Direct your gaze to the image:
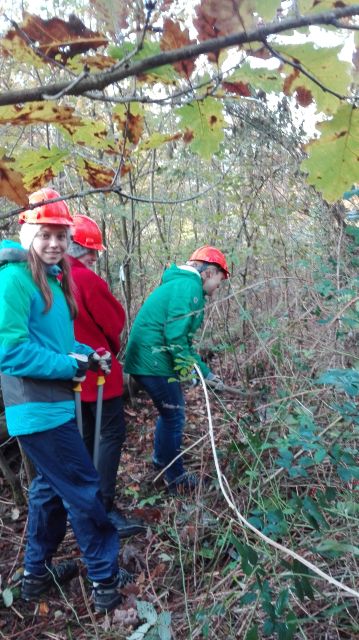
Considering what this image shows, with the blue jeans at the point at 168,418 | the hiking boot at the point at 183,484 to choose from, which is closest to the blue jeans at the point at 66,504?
the hiking boot at the point at 183,484

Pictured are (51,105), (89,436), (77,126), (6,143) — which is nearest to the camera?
(51,105)

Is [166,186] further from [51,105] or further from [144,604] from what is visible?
[51,105]

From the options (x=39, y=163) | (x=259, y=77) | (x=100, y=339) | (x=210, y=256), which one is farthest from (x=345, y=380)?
(x=210, y=256)

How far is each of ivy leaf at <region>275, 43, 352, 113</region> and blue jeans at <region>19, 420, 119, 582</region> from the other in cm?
194

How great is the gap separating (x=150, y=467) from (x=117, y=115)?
305 centimetres

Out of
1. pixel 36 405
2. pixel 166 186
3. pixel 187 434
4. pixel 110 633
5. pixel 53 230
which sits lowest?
pixel 110 633

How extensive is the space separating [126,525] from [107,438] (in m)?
0.56

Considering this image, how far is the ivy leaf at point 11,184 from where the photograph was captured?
982 mm

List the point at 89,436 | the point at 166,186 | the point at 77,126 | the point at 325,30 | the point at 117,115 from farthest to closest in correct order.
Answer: the point at 166,186 → the point at 89,436 → the point at 117,115 → the point at 77,126 → the point at 325,30

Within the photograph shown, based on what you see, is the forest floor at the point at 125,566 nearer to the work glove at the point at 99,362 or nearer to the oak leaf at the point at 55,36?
the work glove at the point at 99,362

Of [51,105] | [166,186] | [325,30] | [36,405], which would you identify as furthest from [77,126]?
[166,186]

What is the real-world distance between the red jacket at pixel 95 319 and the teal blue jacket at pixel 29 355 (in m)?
0.49

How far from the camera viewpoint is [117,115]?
1.34m

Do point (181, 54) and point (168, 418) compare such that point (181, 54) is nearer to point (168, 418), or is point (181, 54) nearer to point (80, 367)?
point (80, 367)
